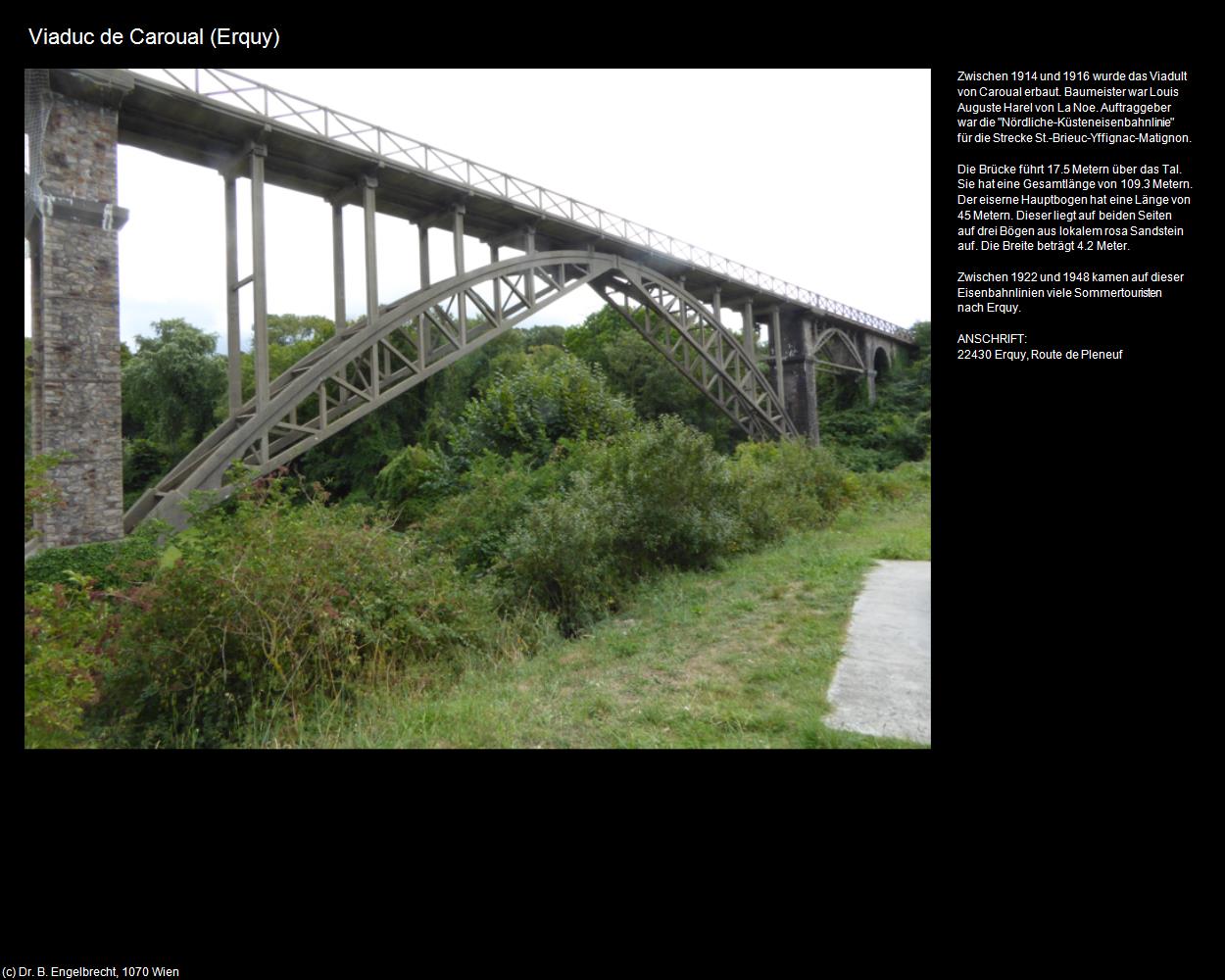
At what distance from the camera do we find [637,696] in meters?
4.59

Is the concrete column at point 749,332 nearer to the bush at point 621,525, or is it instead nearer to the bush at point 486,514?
the bush at point 486,514

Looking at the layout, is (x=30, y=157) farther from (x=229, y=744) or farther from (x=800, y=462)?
(x=800, y=462)

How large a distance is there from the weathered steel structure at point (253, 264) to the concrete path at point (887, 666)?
29.2 feet

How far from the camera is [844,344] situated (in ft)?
91.1

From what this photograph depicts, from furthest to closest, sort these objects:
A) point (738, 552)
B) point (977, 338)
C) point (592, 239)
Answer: point (592, 239) < point (738, 552) < point (977, 338)

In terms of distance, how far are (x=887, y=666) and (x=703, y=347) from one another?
17342 mm

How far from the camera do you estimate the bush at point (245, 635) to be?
467 cm

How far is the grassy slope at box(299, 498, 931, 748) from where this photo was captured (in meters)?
3.87

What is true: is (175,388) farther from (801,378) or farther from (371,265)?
(801,378)

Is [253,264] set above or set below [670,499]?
above

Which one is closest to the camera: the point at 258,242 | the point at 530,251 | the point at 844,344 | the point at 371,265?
the point at 258,242

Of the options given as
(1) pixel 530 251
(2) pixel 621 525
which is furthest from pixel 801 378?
(2) pixel 621 525

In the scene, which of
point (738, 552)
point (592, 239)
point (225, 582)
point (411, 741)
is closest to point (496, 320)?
point (592, 239)

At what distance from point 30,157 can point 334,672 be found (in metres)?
7.89
